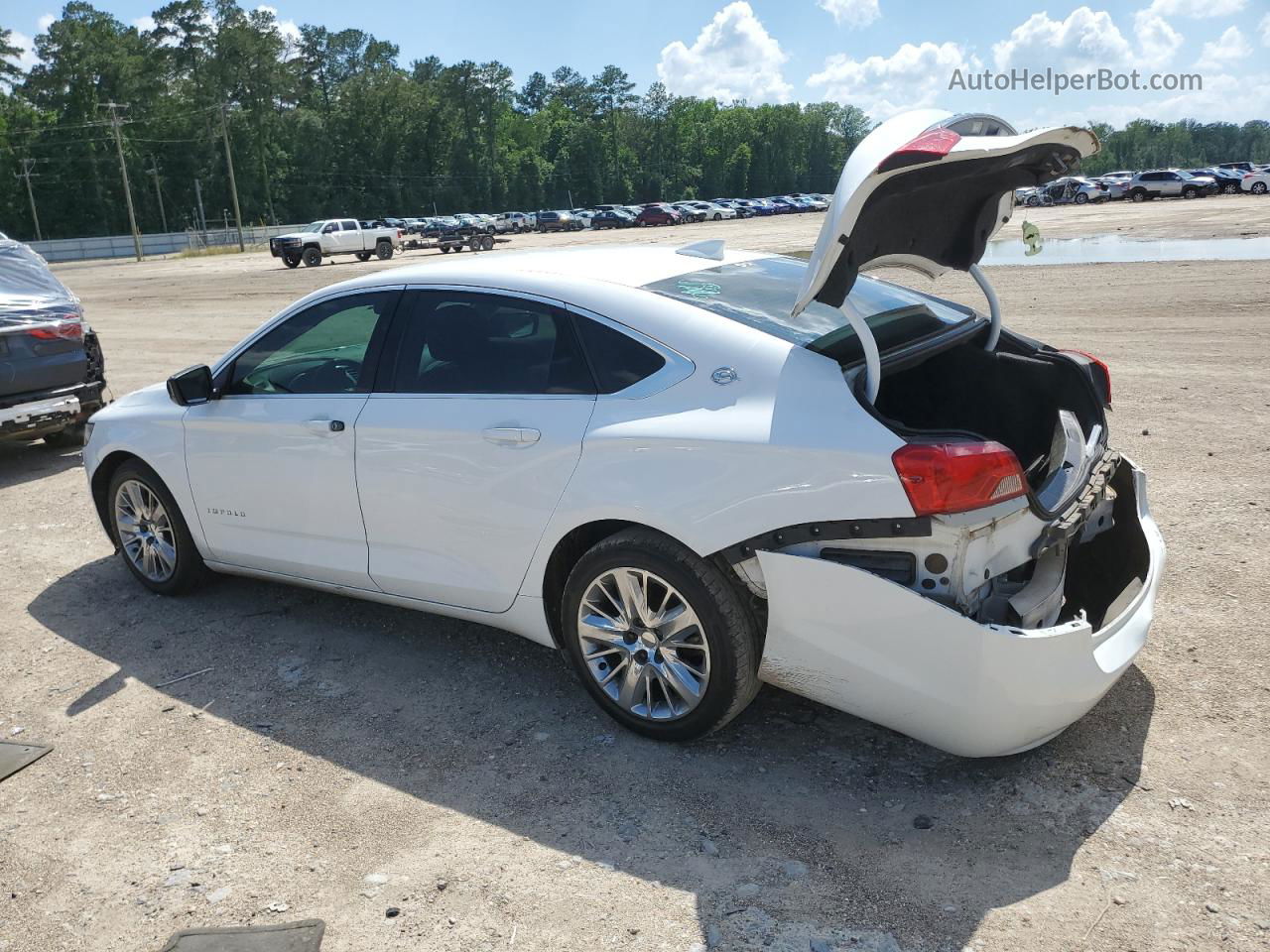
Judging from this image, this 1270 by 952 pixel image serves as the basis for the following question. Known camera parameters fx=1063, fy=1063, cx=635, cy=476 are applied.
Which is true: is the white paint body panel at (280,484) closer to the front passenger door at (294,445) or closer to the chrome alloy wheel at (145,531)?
the front passenger door at (294,445)

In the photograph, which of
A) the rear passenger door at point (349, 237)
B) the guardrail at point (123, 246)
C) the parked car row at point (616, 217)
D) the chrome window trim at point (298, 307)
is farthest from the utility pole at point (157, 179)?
the chrome window trim at point (298, 307)

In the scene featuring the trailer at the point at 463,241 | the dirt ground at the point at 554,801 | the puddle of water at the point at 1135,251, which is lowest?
the trailer at the point at 463,241

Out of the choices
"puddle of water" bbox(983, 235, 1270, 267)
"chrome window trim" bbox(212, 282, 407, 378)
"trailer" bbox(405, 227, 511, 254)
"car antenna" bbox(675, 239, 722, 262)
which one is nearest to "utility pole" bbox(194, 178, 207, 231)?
"trailer" bbox(405, 227, 511, 254)

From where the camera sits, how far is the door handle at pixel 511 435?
3824 millimetres

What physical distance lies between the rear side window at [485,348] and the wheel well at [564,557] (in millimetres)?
492

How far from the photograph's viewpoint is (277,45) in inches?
4190

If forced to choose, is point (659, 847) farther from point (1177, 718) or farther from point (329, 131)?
point (329, 131)

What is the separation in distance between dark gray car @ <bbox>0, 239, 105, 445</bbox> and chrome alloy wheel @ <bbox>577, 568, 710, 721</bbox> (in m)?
6.28

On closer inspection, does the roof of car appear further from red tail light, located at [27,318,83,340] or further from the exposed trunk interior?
red tail light, located at [27,318,83,340]

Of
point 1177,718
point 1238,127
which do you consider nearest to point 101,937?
point 1177,718

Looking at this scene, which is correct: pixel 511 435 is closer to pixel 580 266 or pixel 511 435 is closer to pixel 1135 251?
pixel 580 266

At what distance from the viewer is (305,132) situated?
11094 cm

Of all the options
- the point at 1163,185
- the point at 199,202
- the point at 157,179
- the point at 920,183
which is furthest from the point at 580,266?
the point at 157,179

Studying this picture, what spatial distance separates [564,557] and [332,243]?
42912mm
